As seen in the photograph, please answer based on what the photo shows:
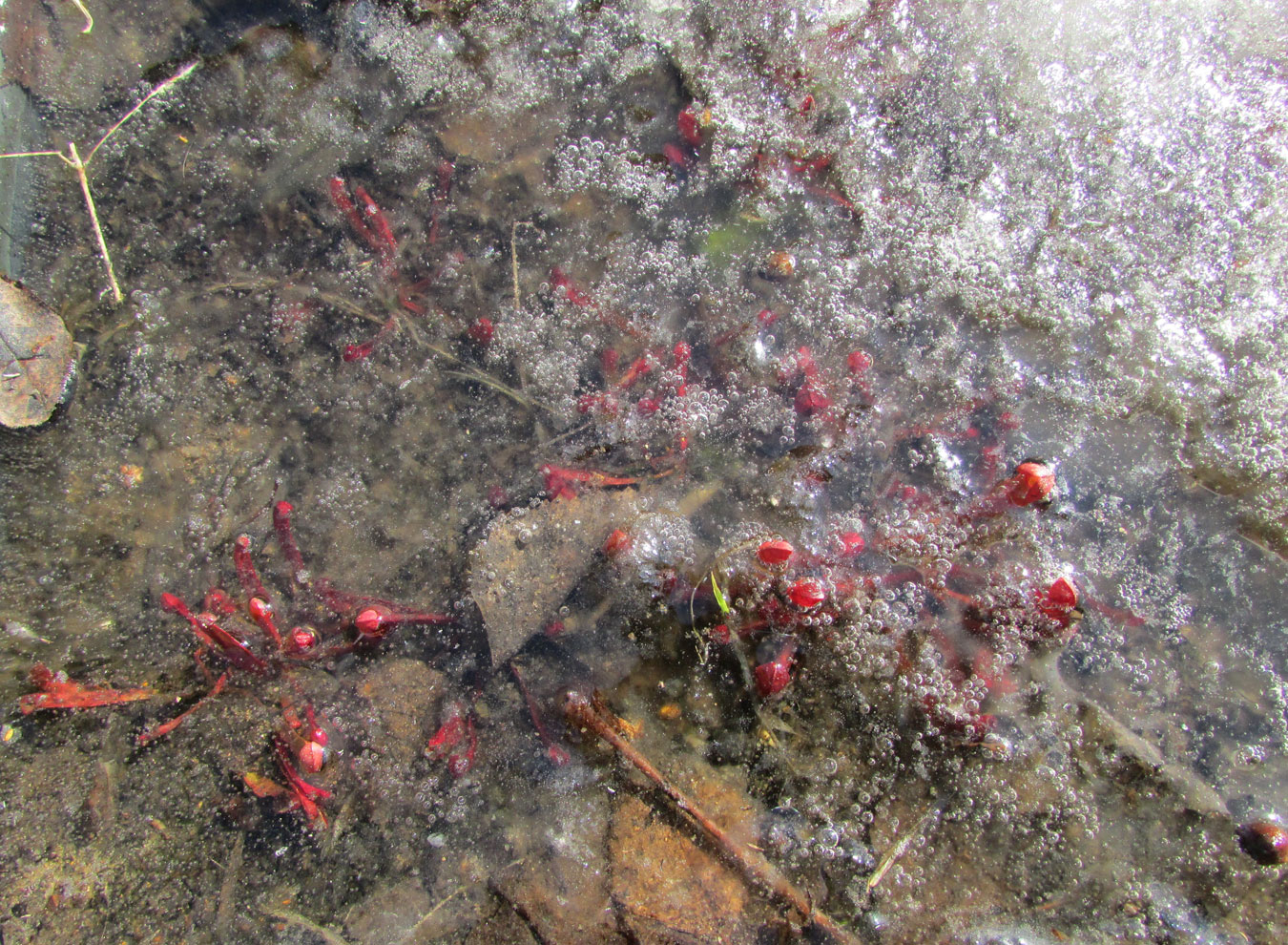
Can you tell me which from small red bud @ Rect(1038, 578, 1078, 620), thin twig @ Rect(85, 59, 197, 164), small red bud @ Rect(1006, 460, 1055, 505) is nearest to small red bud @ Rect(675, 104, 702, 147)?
small red bud @ Rect(1006, 460, 1055, 505)

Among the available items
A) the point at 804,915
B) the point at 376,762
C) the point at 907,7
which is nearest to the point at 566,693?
the point at 376,762

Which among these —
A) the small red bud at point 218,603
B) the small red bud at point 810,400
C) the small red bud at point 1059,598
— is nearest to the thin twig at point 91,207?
the small red bud at point 218,603

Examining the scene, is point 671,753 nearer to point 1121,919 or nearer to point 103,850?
point 1121,919

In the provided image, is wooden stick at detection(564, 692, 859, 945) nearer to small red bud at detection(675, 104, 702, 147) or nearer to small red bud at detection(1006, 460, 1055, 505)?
small red bud at detection(1006, 460, 1055, 505)

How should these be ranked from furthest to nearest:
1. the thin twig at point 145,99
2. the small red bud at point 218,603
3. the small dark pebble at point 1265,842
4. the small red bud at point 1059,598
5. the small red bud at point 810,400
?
the thin twig at point 145,99
the small red bud at point 810,400
the small red bud at point 218,603
the small red bud at point 1059,598
the small dark pebble at point 1265,842

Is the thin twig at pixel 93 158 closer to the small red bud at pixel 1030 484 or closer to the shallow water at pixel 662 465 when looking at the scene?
the shallow water at pixel 662 465

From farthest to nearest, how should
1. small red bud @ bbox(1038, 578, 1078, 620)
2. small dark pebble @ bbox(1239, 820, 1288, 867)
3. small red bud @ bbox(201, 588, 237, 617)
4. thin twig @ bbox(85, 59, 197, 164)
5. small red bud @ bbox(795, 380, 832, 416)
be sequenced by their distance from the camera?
thin twig @ bbox(85, 59, 197, 164) < small red bud @ bbox(795, 380, 832, 416) < small red bud @ bbox(201, 588, 237, 617) < small red bud @ bbox(1038, 578, 1078, 620) < small dark pebble @ bbox(1239, 820, 1288, 867)
